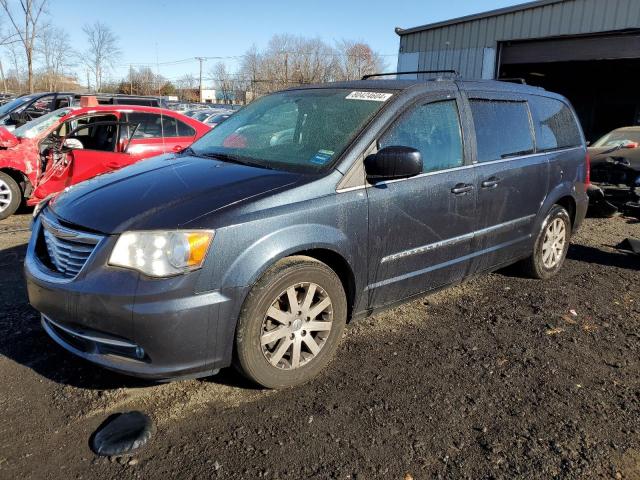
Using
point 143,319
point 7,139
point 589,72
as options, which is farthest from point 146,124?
point 589,72

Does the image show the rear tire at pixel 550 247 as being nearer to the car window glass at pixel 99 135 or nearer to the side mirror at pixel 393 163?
the side mirror at pixel 393 163

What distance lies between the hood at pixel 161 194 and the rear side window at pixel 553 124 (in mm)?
2781

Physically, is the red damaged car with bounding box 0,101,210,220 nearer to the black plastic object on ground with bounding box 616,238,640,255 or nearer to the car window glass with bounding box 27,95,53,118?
the car window glass with bounding box 27,95,53,118

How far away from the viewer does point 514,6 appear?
13.7 metres

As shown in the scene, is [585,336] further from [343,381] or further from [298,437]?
[298,437]

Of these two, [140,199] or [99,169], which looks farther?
[99,169]

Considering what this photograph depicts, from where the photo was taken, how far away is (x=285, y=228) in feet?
9.46

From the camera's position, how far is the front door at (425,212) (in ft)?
11.1

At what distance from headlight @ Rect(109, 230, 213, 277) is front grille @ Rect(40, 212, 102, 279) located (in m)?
0.18

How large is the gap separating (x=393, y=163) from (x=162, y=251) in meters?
1.45

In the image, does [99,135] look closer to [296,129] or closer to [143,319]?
[296,129]

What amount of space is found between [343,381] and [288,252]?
912mm

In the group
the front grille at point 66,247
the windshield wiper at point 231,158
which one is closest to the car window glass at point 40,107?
the windshield wiper at point 231,158

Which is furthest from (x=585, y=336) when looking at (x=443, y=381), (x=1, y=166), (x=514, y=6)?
(x=514, y=6)
